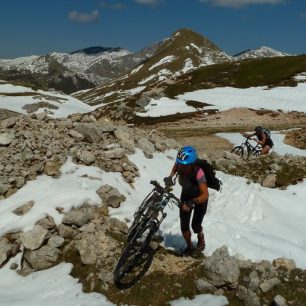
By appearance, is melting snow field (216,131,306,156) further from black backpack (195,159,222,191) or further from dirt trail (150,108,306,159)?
black backpack (195,159,222,191)

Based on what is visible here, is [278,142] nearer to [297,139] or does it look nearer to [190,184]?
[297,139]

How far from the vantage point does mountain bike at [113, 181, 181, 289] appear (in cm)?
1218

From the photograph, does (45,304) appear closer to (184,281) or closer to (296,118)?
(184,281)

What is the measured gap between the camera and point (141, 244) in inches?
515

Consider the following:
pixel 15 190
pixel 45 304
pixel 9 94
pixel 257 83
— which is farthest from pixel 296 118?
pixel 45 304

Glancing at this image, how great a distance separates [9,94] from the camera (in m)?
75.6

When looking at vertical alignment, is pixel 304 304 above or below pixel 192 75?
below

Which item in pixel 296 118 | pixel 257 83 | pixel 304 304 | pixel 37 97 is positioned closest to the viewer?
pixel 304 304

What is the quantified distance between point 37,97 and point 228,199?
55.6m

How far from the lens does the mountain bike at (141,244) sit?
12.2 metres

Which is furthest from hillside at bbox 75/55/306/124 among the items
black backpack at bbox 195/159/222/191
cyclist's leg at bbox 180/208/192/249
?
black backpack at bbox 195/159/222/191

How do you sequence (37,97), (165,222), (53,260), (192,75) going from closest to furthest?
(53,260) < (165,222) < (37,97) < (192,75)

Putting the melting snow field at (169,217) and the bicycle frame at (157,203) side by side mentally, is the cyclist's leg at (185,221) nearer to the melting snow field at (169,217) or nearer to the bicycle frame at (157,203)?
the bicycle frame at (157,203)

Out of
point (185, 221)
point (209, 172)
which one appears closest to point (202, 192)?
point (209, 172)
